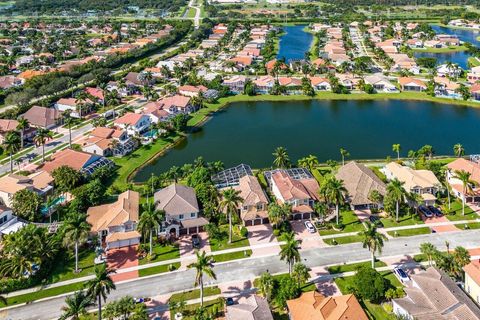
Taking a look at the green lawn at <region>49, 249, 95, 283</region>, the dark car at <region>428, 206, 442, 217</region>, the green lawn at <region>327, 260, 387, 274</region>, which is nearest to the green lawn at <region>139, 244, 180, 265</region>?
the green lawn at <region>49, 249, 95, 283</region>

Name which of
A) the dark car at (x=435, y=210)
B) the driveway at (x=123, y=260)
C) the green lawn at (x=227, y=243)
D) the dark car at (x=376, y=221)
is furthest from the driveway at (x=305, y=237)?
the driveway at (x=123, y=260)

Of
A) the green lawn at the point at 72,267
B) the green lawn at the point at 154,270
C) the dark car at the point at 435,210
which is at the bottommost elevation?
the green lawn at the point at 72,267

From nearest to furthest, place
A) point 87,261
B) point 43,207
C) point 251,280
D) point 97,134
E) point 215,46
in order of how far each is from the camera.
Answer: point 251,280
point 87,261
point 43,207
point 97,134
point 215,46

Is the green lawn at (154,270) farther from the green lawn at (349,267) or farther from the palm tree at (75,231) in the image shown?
the green lawn at (349,267)

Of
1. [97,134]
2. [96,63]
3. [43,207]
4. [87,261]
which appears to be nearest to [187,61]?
[96,63]

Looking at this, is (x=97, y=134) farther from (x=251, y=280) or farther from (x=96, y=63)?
(x=96, y=63)

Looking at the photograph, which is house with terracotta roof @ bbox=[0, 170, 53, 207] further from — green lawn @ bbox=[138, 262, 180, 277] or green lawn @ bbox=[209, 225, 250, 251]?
green lawn @ bbox=[209, 225, 250, 251]
